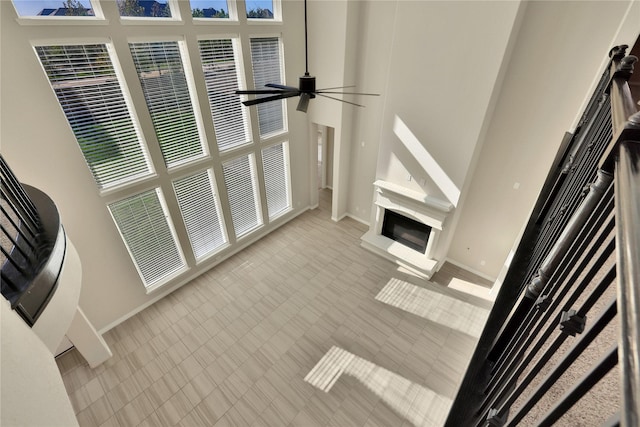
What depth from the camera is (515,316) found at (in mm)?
1387

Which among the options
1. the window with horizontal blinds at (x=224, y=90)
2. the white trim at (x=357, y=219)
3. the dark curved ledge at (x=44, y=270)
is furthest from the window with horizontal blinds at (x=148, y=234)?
the white trim at (x=357, y=219)

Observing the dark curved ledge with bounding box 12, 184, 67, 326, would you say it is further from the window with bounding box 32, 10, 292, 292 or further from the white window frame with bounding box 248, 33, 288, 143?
the white window frame with bounding box 248, 33, 288, 143

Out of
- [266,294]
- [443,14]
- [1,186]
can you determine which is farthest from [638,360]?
[266,294]

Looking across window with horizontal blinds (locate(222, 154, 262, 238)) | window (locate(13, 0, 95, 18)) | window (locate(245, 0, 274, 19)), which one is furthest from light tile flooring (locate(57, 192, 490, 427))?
window (locate(245, 0, 274, 19))

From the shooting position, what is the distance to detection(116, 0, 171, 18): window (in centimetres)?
387

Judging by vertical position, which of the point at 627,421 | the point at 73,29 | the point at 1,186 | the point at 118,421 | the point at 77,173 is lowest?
the point at 118,421

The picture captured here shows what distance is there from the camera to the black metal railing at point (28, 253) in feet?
5.90

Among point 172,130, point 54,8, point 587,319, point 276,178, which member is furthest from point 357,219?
point 587,319

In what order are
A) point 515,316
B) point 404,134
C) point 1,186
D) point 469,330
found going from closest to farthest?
point 515,316, point 1,186, point 469,330, point 404,134

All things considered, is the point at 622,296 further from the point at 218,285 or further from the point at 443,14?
the point at 218,285

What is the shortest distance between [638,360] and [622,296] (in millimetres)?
120

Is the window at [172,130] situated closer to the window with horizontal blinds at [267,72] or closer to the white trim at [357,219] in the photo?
the window with horizontal blinds at [267,72]

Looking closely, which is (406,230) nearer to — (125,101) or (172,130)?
(172,130)

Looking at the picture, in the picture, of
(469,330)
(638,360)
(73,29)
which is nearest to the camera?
(638,360)
